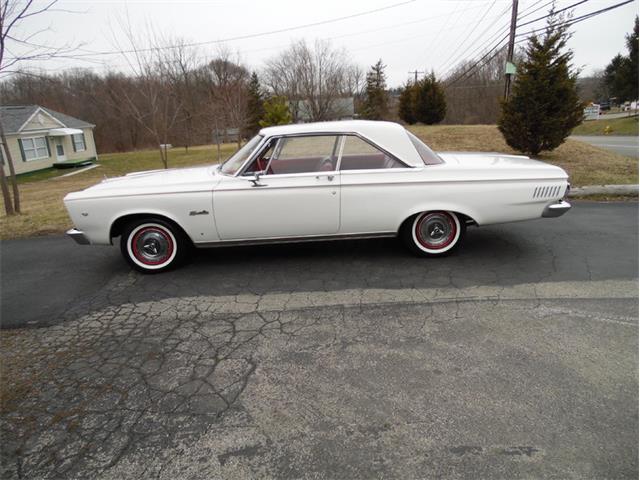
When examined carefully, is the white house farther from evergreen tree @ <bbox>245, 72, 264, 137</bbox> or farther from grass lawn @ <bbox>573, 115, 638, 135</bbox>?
grass lawn @ <bbox>573, 115, 638, 135</bbox>

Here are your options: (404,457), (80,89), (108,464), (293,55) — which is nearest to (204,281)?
(108,464)

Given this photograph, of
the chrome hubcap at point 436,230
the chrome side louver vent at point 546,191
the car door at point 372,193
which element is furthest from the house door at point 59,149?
the chrome side louver vent at point 546,191

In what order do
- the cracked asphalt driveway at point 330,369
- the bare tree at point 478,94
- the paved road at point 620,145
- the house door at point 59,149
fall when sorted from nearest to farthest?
the cracked asphalt driveway at point 330,369
the paved road at point 620,145
the house door at point 59,149
the bare tree at point 478,94

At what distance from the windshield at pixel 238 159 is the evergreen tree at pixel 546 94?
9.63 metres

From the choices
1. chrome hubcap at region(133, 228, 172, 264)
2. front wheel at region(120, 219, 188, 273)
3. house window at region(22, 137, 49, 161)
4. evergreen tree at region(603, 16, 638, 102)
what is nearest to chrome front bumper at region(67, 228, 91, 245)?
front wheel at region(120, 219, 188, 273)

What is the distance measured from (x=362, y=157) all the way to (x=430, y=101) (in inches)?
934

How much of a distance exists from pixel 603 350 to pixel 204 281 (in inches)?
143

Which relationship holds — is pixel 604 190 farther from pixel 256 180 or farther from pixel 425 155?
pixel 256 180

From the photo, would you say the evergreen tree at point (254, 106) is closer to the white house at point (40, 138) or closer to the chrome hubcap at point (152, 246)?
the white house at point (40, 138)

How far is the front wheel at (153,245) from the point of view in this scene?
436 cm

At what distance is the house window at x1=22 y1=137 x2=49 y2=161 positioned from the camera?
26.6 meters

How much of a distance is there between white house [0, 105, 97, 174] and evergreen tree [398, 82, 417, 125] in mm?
25457

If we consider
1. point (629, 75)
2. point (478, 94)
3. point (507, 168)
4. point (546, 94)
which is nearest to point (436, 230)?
point (507, 168)

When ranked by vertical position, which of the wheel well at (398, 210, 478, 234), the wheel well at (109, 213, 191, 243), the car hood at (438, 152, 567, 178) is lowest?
the wheel well at (398, 210, 478, 234)
